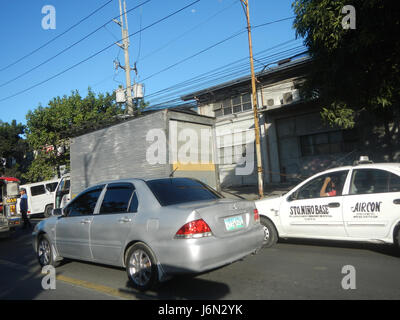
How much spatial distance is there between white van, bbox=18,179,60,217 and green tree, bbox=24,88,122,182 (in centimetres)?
475

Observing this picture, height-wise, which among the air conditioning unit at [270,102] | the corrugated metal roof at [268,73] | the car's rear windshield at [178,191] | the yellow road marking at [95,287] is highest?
the corrugated metal roof at [268,73]

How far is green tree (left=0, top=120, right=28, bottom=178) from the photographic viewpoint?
33188 millimetres

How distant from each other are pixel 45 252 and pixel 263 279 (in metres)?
4.07

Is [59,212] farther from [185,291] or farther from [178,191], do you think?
[185,291]

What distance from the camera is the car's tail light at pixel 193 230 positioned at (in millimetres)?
3777

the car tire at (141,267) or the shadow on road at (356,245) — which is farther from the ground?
the car tire at (141,267)

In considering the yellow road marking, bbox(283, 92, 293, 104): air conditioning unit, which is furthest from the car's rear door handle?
bbox(283, 92, 293, 104): air conditioning unit

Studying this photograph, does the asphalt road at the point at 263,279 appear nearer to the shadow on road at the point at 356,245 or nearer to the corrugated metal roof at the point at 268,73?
the shadow on road at the point at 356,245

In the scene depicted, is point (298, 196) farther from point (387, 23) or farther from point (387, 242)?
point (387, 23)

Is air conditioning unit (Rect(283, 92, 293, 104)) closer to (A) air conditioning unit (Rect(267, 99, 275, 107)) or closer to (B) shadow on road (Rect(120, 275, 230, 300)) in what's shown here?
(A) air conditioning unit (Rect(267, 99, 275, 107))

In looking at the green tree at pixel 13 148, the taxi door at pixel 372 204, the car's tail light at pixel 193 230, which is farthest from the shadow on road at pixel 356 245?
the green tree at pixel 13 148

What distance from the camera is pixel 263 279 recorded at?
4375 mm

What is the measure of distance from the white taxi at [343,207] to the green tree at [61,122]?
743 inches
